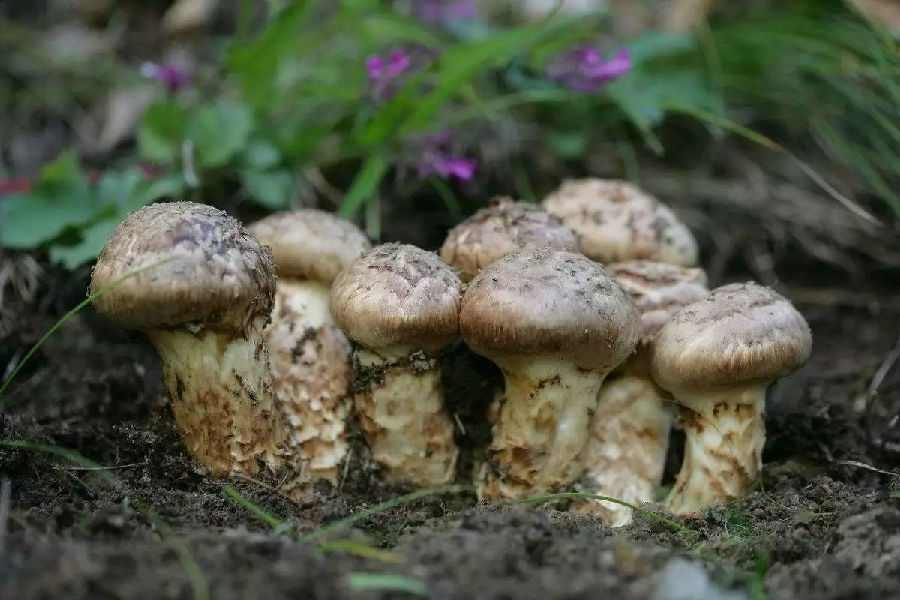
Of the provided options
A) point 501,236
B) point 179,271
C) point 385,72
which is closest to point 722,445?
point 501,236

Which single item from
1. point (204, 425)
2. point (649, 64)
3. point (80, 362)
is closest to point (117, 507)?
point (204, 425)

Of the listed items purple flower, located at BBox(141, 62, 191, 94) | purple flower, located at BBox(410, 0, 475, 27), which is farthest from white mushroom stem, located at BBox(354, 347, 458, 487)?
purple flower, located at BBox(410, 0, 475, 27)

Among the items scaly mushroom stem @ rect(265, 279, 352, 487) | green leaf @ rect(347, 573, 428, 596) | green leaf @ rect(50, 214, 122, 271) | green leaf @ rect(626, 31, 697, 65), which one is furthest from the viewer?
green leaf @ rect(626, 31, 697, 65)

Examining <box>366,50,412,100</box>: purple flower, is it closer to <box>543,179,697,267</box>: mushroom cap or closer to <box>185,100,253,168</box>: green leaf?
<box>185,100,253,168</box>: green leaf

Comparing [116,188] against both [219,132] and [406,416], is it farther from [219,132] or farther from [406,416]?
[406,416]

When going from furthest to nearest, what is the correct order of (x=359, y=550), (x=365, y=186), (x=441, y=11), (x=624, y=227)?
(x=441, y=11), (x=365, y=186), (x=624, y=227), (x=359, y=550)

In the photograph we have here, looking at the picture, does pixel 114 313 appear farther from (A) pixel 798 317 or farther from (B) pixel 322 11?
(B) pixel 322 11
